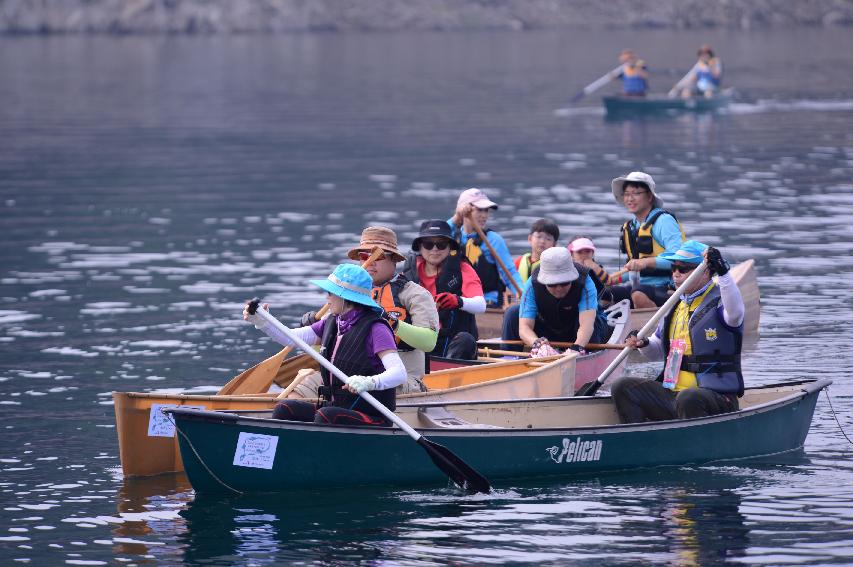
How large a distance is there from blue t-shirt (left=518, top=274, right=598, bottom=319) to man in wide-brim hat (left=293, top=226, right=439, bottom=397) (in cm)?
208

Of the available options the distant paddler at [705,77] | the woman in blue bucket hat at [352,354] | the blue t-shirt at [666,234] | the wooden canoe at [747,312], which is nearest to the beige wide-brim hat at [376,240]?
the woman in blue bucket hat at [352,354]

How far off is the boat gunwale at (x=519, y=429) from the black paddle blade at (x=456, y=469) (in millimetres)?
110

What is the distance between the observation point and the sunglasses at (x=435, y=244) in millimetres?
14875

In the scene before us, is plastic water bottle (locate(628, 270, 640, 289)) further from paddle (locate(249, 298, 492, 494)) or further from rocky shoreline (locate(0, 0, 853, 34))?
rocky shoreline (locate(0, 0, 853, 34))

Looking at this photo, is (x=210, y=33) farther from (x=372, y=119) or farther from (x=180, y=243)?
(x=180, y=243)

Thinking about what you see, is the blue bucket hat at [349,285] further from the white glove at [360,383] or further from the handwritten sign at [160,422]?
the handwritten sign at [160,422]

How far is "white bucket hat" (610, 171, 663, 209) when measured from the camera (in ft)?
52.9

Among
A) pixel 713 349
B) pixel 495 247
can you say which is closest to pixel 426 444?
pixel 713 349

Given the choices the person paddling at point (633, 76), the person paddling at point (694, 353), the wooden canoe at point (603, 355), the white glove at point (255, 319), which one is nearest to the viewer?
the white glove at point (255, 319)

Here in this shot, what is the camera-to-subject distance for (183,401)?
1274 cm

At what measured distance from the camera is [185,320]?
65.1ft

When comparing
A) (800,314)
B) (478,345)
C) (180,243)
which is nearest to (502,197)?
(180,243)

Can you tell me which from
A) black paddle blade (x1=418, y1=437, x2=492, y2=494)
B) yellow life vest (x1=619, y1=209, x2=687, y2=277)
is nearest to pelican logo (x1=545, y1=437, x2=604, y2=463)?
black paddle blade (x1=418, y1=437, x2=492, y2=494)

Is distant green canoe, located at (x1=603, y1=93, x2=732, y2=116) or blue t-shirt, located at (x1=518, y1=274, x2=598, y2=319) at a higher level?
distant green canoe, located at (x1=603, y1=93, x2=732, y2=116)
